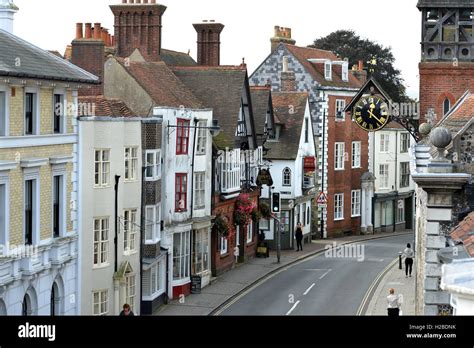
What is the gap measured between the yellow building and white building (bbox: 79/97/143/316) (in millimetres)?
573

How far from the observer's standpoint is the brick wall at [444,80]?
41.5 m

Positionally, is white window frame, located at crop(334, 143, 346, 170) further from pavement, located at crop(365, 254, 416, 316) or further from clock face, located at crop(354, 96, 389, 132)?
clock face, located at crop(354, 96, 389, 132)

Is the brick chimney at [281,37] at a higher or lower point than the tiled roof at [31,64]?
higher

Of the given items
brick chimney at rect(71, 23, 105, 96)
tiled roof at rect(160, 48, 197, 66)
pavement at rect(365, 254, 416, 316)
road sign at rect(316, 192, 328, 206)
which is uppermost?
tiled roof at rect(160, 48, 197, 66)

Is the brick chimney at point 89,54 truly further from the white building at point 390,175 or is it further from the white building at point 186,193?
the white building at point 390,175

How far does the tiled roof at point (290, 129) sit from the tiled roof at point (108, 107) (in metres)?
22.8

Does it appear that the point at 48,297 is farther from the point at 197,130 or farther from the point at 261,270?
the point at 261,270

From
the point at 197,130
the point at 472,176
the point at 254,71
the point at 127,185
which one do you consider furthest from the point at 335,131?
the point at 472,176

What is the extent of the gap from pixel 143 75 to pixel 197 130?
314 centimetres

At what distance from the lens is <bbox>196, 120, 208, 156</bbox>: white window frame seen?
153ft

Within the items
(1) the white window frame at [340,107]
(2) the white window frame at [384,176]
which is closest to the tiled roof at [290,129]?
(1) the white window frame at [340,107]

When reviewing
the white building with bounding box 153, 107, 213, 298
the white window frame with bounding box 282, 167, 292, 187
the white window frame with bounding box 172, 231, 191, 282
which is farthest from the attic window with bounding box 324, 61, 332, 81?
the white window frame with bounding box 172, 231, 191, 282

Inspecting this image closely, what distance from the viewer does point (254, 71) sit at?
234ft

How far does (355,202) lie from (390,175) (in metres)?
4.31
